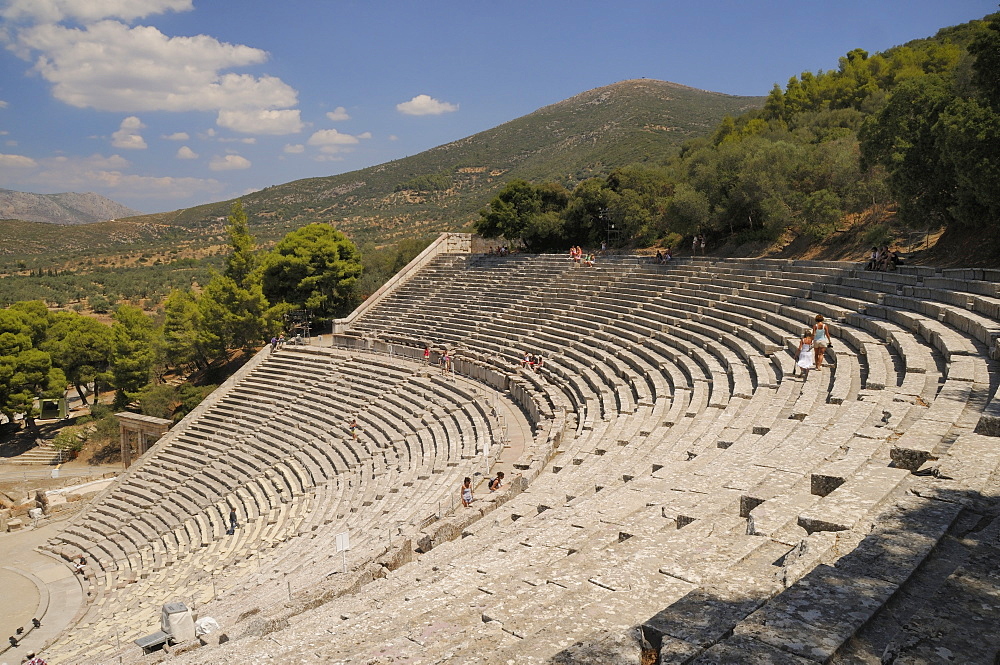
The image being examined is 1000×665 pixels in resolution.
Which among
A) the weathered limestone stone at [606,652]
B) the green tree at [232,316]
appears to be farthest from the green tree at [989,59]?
the green tree at [232,316]

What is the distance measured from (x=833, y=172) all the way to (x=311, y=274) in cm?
2402

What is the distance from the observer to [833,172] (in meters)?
23.1

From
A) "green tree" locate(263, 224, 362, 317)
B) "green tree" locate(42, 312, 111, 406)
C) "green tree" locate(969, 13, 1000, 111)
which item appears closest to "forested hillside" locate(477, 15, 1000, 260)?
"green tree" locate(969, 13, 1000, 111)

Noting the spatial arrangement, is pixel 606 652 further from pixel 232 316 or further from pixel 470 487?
pixel 232 316

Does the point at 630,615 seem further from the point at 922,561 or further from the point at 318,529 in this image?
the point at 318,529

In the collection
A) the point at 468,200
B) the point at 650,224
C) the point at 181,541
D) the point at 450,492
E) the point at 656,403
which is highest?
the point at 468,200

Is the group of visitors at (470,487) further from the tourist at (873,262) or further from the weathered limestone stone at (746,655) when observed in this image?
the tourist at (873,262)

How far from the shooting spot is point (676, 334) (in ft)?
55.6

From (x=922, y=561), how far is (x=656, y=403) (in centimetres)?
910

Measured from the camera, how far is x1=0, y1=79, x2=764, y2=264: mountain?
7181 cm

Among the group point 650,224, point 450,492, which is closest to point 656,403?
point 450,492

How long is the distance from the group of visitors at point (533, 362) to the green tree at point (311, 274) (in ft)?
55.8

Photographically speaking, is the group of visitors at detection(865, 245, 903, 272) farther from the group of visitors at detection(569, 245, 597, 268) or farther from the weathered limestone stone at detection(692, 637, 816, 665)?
the weathered limestone stone at detection(692, 637, 816, 665)

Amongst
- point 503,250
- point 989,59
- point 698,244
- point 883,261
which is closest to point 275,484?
point 883,261
